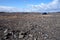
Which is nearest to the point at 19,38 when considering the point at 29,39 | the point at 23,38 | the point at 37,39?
the point at 23,38

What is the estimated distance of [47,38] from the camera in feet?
36.9

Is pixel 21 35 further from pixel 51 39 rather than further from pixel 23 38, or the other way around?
pixel 51 39

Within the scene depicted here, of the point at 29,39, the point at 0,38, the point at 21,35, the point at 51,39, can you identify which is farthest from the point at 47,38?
the point at 0,38

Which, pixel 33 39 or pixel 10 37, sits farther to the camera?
pixel 10 37

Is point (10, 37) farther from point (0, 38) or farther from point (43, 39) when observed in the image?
point (43, 39)

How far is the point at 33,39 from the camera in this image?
1095cm

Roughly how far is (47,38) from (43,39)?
1.67ft

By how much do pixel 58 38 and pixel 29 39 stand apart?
9.55ft

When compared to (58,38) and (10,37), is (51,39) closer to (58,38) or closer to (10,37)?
(58,38)

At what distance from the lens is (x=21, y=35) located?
11.9 m

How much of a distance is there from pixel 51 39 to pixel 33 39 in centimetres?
176

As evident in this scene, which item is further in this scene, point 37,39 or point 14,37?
point 14,37

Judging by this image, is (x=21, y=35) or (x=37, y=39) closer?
(x=37, y=39)

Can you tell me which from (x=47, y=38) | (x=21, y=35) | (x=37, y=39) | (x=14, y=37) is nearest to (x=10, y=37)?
(x=14, y=37)
